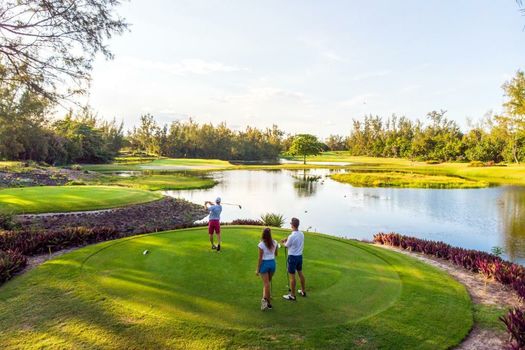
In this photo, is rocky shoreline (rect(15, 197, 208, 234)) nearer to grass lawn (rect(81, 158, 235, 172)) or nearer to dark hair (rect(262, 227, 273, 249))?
dark hair (rect(262, 227, 273, 249))

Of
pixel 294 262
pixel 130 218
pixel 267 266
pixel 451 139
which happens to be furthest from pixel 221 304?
pixel 451 139

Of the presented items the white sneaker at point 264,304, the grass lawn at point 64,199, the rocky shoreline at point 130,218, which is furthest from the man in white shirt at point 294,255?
the grass lawn at point 64,199

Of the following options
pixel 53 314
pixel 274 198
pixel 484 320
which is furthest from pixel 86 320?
pixel 274 198

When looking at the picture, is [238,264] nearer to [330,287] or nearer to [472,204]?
[330,287]

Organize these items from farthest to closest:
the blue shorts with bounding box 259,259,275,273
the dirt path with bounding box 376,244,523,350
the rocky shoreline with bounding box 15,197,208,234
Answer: the rocky shoreline with bounding box 15,197,208,234 < the blue shorts with bounding box 259,259,275,273 < the dirt path with bounding box 376,244,523,350

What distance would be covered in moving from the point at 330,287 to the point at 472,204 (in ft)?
94.4

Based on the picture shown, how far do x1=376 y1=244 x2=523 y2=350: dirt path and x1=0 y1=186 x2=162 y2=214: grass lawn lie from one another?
19140 millimetres

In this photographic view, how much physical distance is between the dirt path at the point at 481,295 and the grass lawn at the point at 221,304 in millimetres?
273

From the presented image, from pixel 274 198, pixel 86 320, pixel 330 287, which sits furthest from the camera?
pixel 274 198

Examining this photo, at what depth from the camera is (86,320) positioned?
8047 millimetres

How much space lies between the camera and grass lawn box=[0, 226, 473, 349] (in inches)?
288

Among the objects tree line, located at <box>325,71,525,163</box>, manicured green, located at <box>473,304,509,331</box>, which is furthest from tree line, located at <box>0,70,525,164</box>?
manicured green, located at <box>473,304,509,331</box>

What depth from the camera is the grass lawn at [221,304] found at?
732 centimetres

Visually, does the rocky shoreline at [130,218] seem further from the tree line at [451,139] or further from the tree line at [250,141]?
the tree line at [451,139]
